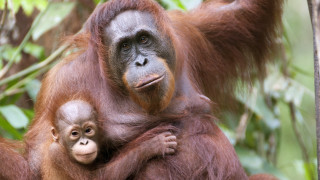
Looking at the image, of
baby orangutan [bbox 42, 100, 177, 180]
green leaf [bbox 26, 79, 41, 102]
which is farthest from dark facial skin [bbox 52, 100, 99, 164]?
green leaf [bbox 26, 79, 41, 102]

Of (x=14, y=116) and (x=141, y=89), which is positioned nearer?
(x=141, y=89)

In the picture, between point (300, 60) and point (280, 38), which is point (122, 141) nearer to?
point (280, 38)

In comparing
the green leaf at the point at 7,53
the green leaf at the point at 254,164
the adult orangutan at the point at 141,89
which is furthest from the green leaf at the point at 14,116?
the green leaf at the point at 254,164

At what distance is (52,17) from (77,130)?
1823 millimetres

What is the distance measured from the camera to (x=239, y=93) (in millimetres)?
3875

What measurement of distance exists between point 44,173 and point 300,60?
16.3 ft

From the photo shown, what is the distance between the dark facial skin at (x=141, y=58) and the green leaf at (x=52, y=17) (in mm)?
1400

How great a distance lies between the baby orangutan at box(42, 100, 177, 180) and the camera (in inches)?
103

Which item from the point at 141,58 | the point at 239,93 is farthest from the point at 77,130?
the point at 239,93

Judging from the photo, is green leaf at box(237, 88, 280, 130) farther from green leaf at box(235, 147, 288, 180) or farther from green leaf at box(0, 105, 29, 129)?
green leaf at box(0, 105, 29, 129)

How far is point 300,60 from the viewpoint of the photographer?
6.95 metres

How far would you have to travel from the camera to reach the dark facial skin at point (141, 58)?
Result: 2.64 meters

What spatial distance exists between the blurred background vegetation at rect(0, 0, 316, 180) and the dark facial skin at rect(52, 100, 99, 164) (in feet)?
3.45

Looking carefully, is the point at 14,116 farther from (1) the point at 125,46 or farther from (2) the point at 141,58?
(2) the point at 141,58
